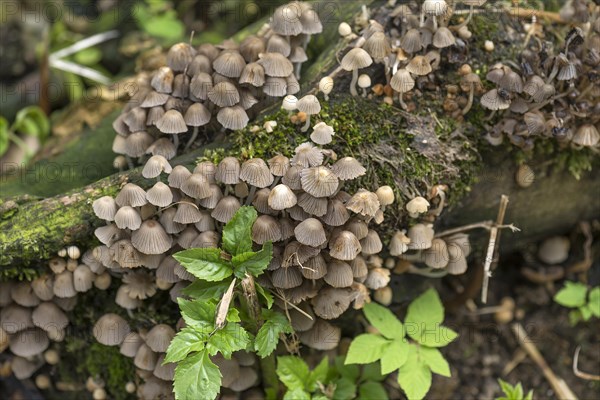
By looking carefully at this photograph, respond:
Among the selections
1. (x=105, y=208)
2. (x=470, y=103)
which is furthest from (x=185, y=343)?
(x=470, y=103)

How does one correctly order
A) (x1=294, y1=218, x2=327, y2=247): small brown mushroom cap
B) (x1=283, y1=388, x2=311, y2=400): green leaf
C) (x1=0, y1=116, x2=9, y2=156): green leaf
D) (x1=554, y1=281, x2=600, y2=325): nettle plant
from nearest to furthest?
(x1=294, y1=218, x2=327, y2=247): small brown mushroom cap, (x1=283, y1=388, x2=311, y2=400): green leaf, (x1=554, y1=281, x2=600, y2=325): nettle plant, (x1=0, y1=116, x2=9, y2=156): green leaf

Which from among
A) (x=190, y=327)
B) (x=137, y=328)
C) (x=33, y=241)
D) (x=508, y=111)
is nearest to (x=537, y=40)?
(x=508, y=111)

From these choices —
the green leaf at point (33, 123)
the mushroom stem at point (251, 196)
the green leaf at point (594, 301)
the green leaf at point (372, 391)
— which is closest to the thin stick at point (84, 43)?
the green leaf at point (33, 123)

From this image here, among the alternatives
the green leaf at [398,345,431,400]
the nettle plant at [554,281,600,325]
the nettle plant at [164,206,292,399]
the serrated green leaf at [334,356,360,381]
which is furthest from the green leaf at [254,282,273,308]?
the nettle plant at [554,281,600,325]

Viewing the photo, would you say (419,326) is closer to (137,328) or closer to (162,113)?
(137,328)

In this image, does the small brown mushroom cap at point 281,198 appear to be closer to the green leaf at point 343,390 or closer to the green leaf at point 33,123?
the green leaf at point 343,390

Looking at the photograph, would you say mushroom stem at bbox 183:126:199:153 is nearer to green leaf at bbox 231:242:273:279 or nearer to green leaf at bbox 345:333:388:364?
green leaf at bbox 231:242:273:279
